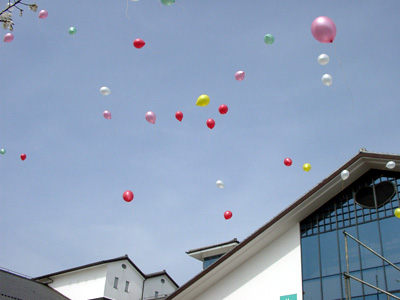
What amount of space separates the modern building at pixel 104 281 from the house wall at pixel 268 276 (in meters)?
11.0

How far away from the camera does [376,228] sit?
16.3 metres

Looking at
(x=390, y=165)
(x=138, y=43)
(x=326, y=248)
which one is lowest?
(x=326, y=248)

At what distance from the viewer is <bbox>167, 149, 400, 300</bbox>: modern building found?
52.0 ft

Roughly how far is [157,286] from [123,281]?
3692 mm

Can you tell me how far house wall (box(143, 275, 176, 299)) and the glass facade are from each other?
1759cm

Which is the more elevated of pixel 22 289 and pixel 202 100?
pixel 202 100

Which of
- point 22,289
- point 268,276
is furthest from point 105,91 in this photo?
point 22,289

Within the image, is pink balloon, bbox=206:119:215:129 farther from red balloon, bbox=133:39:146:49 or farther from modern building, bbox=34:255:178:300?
modern building, bbox=34:255:178:300

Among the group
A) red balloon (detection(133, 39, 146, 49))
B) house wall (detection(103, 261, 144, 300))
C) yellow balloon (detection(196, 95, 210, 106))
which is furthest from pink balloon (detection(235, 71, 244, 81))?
house wall (detection(103, 261, 144, 300))

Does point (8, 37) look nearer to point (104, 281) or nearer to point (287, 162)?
point (287, 162)

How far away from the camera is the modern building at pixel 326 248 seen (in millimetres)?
15844

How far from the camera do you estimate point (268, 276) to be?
1798 cm

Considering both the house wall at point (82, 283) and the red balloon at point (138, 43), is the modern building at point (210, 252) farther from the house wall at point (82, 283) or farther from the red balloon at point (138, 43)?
the red balloon at point (138, 43)

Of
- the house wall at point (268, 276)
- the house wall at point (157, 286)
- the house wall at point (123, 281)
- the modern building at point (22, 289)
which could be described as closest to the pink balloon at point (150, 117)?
the house wall at point (268, 276)
